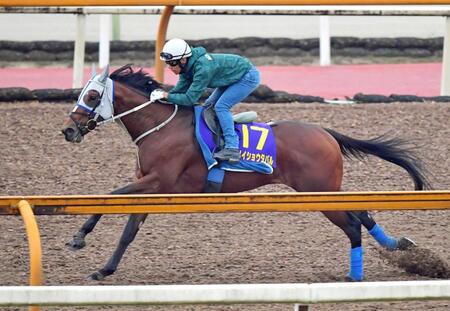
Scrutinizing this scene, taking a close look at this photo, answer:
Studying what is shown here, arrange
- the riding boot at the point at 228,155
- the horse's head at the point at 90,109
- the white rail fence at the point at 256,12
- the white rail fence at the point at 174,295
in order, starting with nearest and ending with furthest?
the white rail fence at the point at 174,295
the riding boot at the point at 228,155
the horse's head at the point at 90,109
the white rail fence at the point at 256,12

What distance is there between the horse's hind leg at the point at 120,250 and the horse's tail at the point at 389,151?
5.04ft

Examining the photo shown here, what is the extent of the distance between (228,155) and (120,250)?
96 cm

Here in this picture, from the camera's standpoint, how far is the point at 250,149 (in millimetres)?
7777

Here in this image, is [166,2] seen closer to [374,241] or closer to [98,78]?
[98,78]

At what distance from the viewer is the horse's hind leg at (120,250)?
7.40m

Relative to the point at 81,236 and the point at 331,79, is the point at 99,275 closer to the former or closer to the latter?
the point at 81,236

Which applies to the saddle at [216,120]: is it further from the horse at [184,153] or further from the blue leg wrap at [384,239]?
the blue leg wrap at [384,239]

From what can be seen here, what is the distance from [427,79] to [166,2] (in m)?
5.38

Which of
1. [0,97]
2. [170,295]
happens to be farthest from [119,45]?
[170,295]

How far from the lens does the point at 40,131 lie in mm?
10461

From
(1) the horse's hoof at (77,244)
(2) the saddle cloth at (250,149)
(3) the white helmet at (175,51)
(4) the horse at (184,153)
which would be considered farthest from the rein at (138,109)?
(1) the horse's hoof at (77,244)

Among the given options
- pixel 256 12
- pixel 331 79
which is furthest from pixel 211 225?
pixel 331 79

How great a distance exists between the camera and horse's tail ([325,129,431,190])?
318 inches

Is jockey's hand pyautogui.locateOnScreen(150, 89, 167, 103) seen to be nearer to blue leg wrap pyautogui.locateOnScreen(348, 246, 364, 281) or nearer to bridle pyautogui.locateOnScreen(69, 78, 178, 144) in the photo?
bridle pyautogui.locateOnScreen(69, 78, 178, 144)
